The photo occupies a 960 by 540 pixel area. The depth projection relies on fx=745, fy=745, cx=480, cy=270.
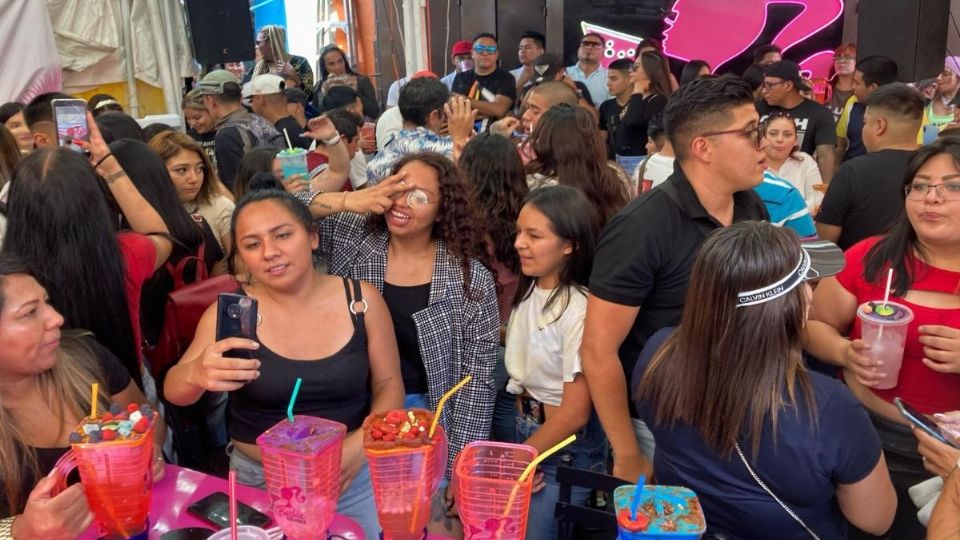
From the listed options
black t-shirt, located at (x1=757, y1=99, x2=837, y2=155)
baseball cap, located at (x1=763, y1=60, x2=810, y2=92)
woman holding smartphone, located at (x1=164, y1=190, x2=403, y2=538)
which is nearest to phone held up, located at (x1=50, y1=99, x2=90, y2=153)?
woman holding smartphone, located at (x1=164, y1=190, x2=403, y2=538)

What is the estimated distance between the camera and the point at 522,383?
8.25ft

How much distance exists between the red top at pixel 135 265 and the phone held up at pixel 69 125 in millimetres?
450

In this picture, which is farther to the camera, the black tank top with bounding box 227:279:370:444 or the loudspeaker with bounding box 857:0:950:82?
the loudspeaker with bounding box 857:0:950:82

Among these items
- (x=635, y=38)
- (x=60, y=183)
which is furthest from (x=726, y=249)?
(x=635, y=38)

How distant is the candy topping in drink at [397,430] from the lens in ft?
4.82

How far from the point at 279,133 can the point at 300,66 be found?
353cm

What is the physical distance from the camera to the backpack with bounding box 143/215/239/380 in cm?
273

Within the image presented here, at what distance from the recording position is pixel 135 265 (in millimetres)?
2631

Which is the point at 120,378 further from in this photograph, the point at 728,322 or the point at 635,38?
the point at 635,38

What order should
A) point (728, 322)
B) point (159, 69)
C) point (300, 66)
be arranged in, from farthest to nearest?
point (300, 66), point (159, 69), point (728, 322)

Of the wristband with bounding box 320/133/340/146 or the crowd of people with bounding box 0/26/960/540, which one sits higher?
the wristband with bounding box 320/133/340/146

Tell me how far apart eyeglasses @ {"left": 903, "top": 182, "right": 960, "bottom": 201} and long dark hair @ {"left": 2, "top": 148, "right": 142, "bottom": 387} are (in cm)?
251

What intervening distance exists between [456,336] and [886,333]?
129 centimetres

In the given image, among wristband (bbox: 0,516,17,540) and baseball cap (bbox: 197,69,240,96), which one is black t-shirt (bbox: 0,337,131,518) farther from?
baseball cap (bbox: 197,69,240,96)
